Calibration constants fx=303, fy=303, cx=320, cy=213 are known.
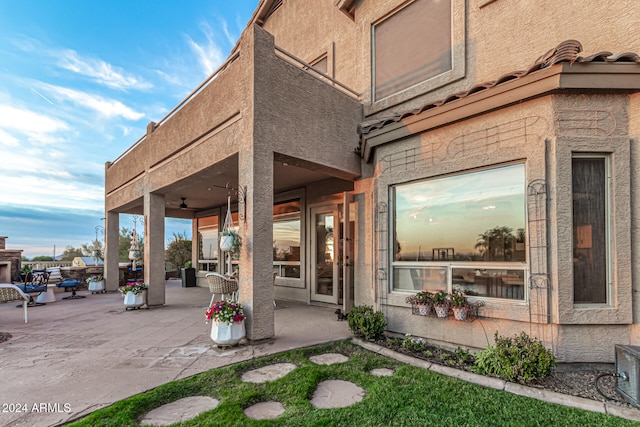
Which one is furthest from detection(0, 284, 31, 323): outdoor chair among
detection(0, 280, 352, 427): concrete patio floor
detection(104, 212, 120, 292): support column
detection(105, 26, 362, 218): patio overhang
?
detection(104, 212, 120, 292): support column

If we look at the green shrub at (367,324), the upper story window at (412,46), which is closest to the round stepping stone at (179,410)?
the green shrub at (367,324)

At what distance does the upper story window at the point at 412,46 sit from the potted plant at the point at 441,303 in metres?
3.90

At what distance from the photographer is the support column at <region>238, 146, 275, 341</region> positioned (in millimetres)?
4402

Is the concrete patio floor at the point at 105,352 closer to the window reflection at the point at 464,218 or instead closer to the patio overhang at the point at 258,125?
the window reflection at the point at 464,218

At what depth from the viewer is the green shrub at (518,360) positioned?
318 cm

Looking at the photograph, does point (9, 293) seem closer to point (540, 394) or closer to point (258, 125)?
point (258, 125)

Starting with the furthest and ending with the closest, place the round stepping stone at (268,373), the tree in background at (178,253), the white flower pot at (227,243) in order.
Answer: the tree in background at (178,253) → the white flower pot at (227,243) → the round stepping stone at (268,373)

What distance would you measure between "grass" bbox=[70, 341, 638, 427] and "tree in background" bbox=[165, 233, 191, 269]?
1560cm

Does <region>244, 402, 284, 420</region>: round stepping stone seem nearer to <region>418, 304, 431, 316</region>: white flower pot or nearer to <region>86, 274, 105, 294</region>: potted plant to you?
<region>418, 304, 431, 316</region>: white flower pot

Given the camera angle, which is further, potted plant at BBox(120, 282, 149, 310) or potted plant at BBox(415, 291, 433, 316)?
potted plant at BBox(120, 282, 149, 310)

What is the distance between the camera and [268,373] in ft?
11.6

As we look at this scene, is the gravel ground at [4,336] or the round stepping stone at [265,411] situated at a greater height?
the round stepping stone at [265,411]

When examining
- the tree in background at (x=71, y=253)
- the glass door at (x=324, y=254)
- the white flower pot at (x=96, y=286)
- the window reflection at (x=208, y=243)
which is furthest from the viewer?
the tree in background at (x=71, y=253)

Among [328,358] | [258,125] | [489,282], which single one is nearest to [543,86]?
[489,282]
